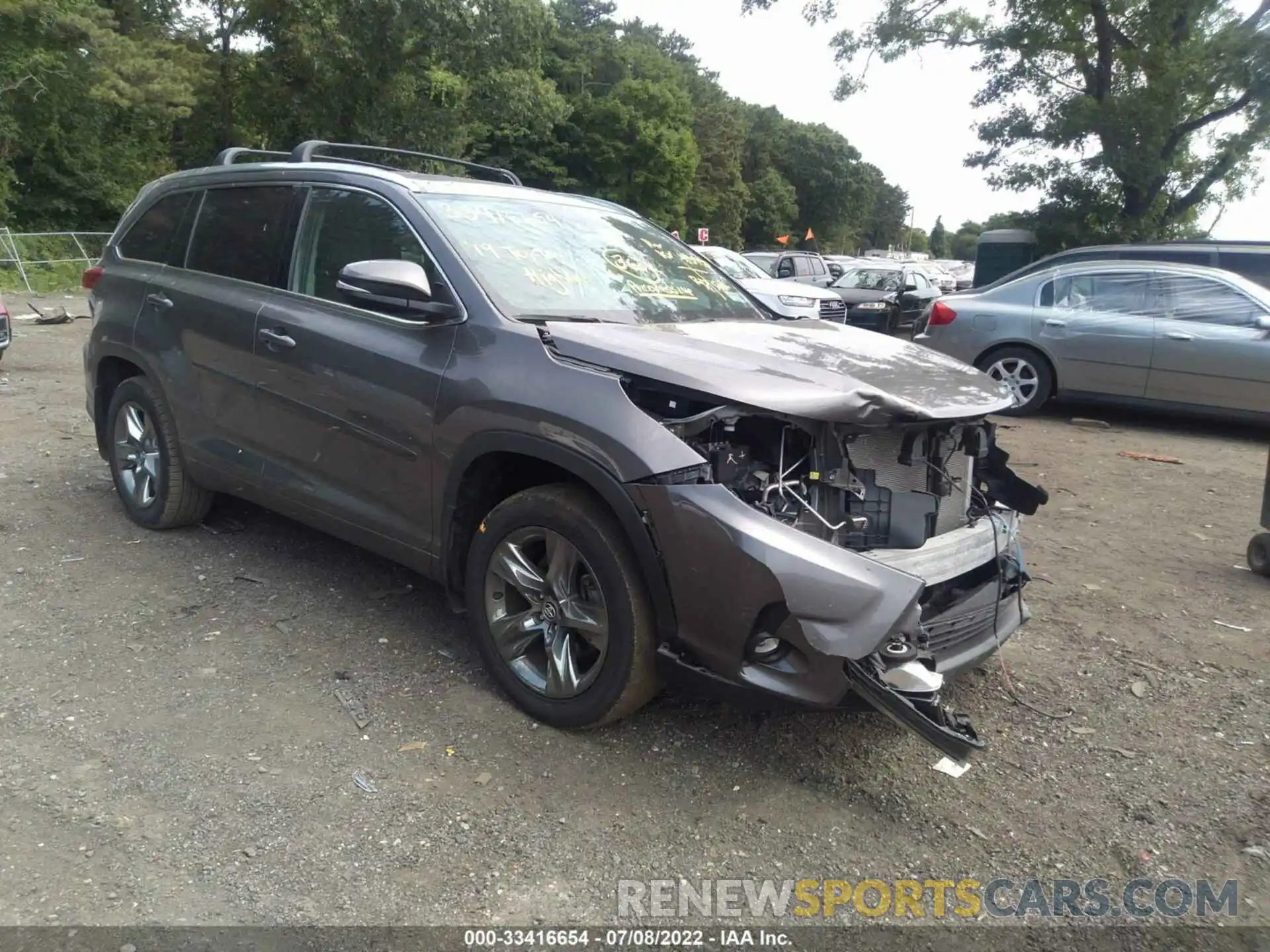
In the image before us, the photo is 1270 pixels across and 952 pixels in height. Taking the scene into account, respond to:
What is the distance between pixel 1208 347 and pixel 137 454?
844 centimetres

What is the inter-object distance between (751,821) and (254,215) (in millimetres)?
3431

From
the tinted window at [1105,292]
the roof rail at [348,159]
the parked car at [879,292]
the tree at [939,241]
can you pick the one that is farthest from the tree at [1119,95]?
the tree at [939,241]

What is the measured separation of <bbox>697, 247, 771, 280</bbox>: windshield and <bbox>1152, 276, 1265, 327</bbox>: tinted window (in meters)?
5.00

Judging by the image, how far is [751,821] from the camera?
296 cm

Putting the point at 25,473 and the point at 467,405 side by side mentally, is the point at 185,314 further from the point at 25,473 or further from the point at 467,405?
the point at 25,473

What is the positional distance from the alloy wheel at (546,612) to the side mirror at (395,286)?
90cm

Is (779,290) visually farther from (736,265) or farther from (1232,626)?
(1232,626)

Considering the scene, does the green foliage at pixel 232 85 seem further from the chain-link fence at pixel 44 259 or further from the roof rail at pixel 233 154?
the roof rail at pixel 233 154

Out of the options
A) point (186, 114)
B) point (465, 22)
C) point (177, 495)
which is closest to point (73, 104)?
point (186, 114)

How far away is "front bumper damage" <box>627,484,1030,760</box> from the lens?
108 inches

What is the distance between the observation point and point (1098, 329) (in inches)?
360

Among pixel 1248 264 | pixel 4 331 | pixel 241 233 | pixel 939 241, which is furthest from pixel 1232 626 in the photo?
pixel 939 241

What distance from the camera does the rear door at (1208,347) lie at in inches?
334

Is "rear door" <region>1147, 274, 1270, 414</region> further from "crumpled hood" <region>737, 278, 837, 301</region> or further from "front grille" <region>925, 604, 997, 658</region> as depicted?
"front grille" <region>925, 604, 997, 658</region>
